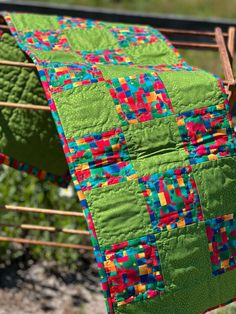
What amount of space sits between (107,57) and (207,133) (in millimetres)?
427

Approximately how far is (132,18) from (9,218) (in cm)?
158

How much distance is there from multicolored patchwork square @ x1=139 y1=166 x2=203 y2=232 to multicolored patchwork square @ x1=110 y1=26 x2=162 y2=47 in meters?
0.56

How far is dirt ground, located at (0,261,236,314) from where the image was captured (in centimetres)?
240

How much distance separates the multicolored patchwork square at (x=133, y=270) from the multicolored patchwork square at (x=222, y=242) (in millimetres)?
168

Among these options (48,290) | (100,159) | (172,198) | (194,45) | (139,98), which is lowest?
(48,290)

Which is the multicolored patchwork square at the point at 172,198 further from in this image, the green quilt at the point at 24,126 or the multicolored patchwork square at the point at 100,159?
the green quilt at the point at 24,126

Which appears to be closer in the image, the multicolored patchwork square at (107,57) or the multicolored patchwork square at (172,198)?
the multicolored patchwork square at (172,198)

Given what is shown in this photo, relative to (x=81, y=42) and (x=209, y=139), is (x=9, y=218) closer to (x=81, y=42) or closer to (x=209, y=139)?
(x=81, y=42)

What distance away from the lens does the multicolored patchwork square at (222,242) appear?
1639mm

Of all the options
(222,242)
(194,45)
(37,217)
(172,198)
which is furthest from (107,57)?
(37,217)

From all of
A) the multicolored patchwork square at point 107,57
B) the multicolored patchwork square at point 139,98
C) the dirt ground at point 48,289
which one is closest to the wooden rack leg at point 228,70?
the multicolored patchwork square at point 139,98

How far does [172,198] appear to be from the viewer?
5.22ft

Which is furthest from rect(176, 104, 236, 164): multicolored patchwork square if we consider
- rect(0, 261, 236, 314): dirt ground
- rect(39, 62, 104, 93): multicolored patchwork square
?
rect(0, 261, 236, 314): dirt ground

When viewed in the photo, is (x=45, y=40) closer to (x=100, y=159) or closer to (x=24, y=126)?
(x=24, y=126)
